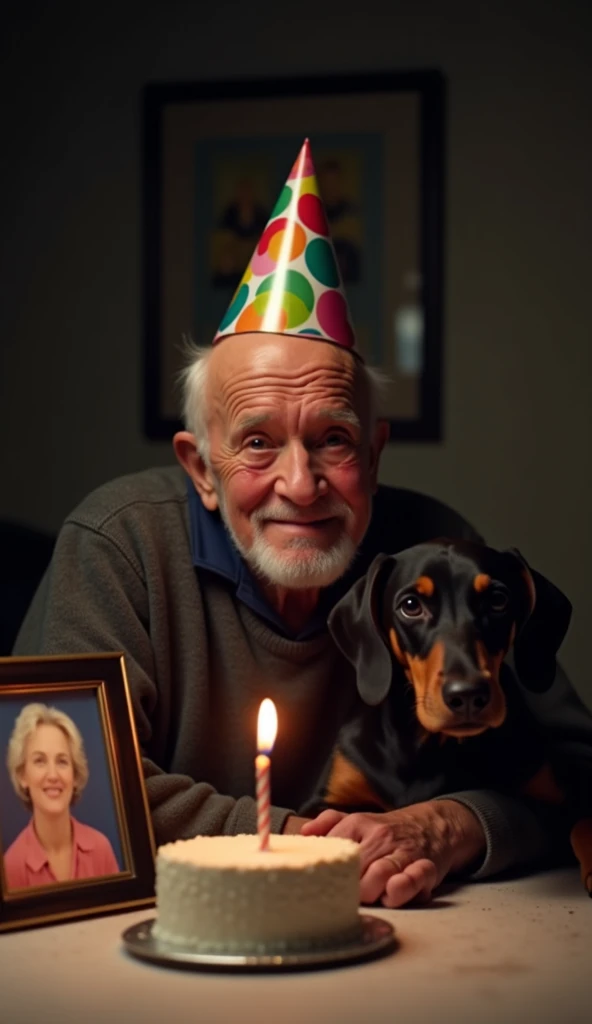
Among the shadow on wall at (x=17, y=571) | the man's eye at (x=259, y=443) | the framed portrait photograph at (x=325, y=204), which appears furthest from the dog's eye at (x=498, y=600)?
the framed portrait photograph at (x=325, y=204)

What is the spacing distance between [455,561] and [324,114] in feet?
5.42

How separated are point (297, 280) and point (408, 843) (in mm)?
708

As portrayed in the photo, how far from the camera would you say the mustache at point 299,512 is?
5.21 ft

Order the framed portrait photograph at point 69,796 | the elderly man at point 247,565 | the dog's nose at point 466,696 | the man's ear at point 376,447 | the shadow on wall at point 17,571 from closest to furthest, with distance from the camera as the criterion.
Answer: the framed portrait photograph at point 69,796 → the dog's nose at point 466,696 → the elderly man at point 247,565 → the man's ear at point 376,447 → the shadow on wall at point 17,571

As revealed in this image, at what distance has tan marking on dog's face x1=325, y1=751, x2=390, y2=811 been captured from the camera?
1.51 meters

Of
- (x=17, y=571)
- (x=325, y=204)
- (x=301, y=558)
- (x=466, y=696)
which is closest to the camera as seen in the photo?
(x=466, y=696)

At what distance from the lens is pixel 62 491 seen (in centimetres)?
298

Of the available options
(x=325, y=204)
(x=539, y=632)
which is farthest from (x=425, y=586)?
(x=325, y=204)

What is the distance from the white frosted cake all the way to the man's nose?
0.53 meters

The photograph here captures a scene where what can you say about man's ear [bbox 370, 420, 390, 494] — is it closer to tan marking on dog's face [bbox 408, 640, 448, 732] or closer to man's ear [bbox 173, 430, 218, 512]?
man's ear [bbox 173, 430, 218, 512]

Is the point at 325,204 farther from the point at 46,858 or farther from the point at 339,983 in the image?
the point at 339,983

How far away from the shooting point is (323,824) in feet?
4.53

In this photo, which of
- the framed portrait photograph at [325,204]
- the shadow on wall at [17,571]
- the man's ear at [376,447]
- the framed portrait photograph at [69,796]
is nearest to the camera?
the framed portrait photograph at [69,796]

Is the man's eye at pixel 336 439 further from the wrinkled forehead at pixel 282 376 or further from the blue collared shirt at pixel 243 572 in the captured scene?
the blue collared shirt at pixel 243 572
